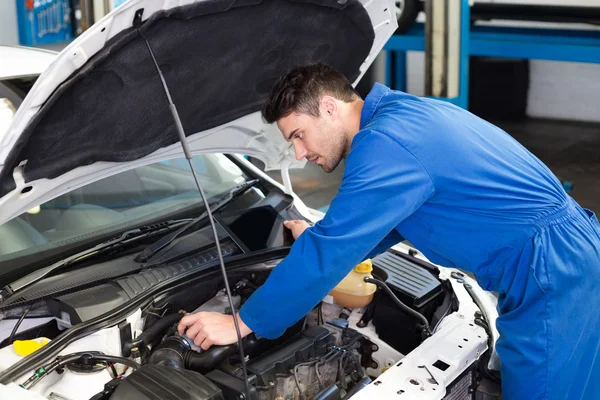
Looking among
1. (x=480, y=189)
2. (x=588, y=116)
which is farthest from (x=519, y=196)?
(x=588, y=116)

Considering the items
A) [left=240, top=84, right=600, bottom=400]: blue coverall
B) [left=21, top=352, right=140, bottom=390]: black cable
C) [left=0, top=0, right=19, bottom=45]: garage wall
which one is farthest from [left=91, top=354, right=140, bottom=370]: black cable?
[left=0, top=0, right=19, bottom=45]: garage wall

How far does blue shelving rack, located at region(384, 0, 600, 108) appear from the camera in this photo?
527cm

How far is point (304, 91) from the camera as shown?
186 cm

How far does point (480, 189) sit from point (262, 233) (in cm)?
88

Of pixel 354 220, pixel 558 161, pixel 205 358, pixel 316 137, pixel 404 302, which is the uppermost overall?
pixel 316 137

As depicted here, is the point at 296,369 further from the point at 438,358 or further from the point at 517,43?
the point at 517,43

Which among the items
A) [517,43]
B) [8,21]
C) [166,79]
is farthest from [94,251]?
[8,21]

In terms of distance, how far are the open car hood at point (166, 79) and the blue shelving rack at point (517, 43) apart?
10.1 feet

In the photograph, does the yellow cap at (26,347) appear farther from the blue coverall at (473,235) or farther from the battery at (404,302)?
the battery at (404,302)

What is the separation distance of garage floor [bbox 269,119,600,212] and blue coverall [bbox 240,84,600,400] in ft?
12.4

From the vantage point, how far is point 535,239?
70.9 inches

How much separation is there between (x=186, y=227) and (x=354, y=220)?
0.81m

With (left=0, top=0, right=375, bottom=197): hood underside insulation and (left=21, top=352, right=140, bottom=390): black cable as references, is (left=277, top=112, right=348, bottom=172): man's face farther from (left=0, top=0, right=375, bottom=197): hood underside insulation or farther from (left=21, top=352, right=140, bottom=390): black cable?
(left=21, top=352, right=140, bottom=390): black cable

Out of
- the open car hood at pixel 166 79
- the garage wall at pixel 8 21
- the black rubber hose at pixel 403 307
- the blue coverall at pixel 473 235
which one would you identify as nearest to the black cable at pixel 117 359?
the blue coverall at pixel 473 235
